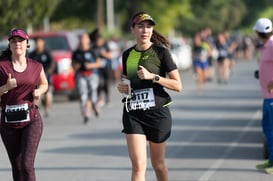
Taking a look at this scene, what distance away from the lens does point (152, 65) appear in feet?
26.3

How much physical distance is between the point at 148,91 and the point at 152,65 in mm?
226

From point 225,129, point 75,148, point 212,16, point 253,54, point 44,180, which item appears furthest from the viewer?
point 212,16

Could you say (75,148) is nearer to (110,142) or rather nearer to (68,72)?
(110,142)

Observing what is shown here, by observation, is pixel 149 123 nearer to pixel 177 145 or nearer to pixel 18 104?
pixel 18 104

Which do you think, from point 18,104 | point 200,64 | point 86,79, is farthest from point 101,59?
point 18,104

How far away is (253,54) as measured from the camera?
230 feet

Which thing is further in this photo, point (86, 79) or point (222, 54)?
point (222, 54)

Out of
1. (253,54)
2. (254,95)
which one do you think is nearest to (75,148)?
(254,95)

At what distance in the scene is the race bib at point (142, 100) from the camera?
7941 mm

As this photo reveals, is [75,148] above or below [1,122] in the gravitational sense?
below

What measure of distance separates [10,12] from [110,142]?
40.7 ft

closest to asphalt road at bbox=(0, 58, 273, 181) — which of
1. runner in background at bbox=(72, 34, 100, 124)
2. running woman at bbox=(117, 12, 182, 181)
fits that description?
runner in background at bbox=(72, 34, 100, 124)

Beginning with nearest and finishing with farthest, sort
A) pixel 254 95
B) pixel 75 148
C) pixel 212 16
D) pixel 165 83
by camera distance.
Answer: pixel 165 83, pixel 75 148, pixel 254 95, pixel 212 16

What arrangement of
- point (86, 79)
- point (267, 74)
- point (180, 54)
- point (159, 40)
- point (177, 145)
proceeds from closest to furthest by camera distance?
point (159, 40)
point (267, 74)
point (177, 145)
point (86, 79)
point (180, 54)
